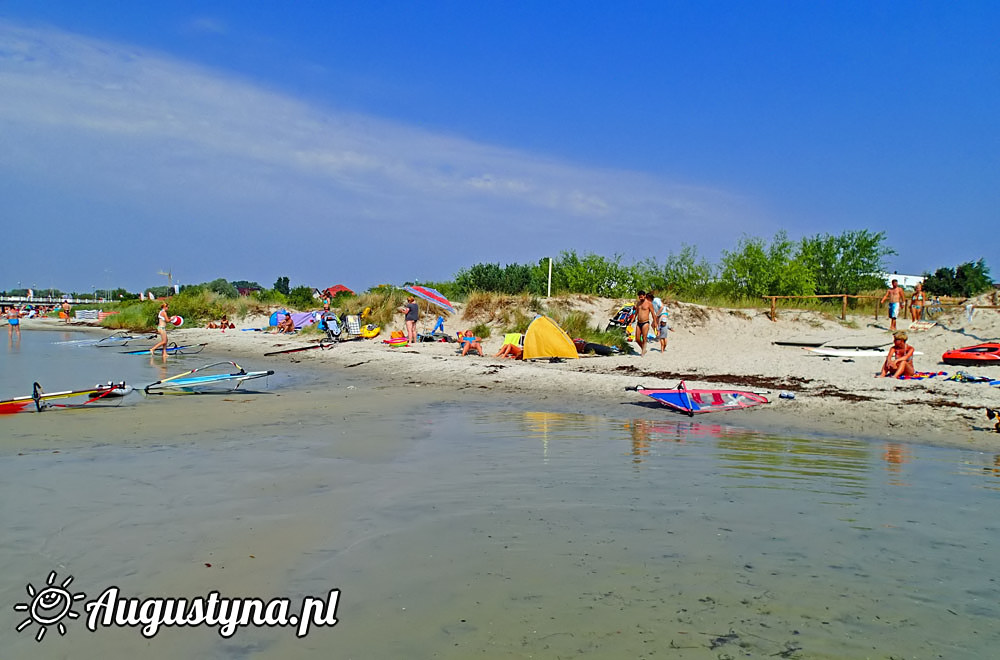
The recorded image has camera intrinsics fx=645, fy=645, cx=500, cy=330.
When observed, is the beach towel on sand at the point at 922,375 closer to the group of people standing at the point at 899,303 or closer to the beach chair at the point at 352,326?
the group of people standing at the point at 899,303

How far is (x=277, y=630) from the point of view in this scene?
3543 mm

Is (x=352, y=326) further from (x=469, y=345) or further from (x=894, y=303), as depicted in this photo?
(x=894, y=303)

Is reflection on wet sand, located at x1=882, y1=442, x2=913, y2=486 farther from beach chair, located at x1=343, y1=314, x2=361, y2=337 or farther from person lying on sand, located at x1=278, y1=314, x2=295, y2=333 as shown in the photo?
person lying on sand, located at x1=278, y1=314, x2=295, y2=333

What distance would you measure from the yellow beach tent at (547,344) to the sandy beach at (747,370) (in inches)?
24.6

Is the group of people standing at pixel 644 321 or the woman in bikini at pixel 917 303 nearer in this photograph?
the group of people standing at pixel 644 321

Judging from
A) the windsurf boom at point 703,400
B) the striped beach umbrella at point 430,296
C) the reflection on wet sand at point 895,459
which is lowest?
the reflection on wet sand at point 895,459

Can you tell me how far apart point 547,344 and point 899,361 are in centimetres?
828

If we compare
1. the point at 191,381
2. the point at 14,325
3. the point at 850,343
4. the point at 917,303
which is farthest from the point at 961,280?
the point at 14,325

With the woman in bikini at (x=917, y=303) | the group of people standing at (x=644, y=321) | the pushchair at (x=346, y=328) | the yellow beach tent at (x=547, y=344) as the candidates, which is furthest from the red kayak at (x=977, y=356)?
the pushchair at (x=346, y=328)

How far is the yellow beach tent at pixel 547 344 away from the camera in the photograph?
17688 millimetres

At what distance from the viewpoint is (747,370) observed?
48.7 feet

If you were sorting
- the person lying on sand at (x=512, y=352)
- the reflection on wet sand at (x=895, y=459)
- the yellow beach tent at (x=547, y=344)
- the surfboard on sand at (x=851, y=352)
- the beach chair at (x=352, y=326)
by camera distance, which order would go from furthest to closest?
the beach chair at (x=352, y=326) → the person lying on sand at (x=512, y=352) → the yellow beach tent at (x=547, y=344) → the surfboard on sand at (x=851, y=352) → the reflection on wet sand at (x=895, y=459)

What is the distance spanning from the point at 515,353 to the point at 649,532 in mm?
13253

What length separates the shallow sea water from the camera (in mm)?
3486
